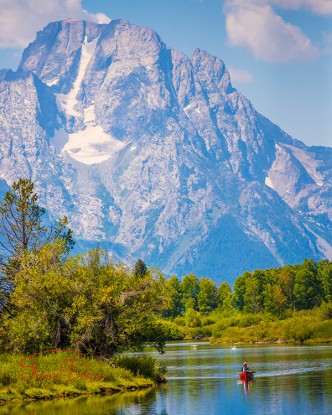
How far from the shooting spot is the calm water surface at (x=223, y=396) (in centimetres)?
6519

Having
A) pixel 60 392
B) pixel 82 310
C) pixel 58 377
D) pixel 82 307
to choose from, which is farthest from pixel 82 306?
pixel 60 392

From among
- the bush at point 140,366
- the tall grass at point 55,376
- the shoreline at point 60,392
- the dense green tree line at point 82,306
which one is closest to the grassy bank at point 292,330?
the bush at point 140,366

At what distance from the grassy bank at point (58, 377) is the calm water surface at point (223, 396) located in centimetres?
209

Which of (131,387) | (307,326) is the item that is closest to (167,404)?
(131,387)

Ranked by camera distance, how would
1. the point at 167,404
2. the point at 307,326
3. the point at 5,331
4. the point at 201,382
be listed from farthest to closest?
the point at 307,326 → the point at 201,382 → the point at 5,331 → the point at 167,404

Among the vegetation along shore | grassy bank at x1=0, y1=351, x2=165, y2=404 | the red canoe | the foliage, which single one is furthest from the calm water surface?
the foliage

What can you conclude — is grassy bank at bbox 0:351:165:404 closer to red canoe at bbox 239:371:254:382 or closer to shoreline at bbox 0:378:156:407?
shoreline at bbox 0:378:156:407

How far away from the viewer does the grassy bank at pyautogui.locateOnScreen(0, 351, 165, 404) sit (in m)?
73.2

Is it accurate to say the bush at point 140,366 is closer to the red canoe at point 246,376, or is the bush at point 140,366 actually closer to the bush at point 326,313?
the red canoe at point 246,376

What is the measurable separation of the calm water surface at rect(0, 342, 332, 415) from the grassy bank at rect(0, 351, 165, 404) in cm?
209

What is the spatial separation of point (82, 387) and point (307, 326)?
99.1 m

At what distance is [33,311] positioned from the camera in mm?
79938

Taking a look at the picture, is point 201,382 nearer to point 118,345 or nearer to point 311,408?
point 118,345

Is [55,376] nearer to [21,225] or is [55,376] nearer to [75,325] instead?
[75,325]
